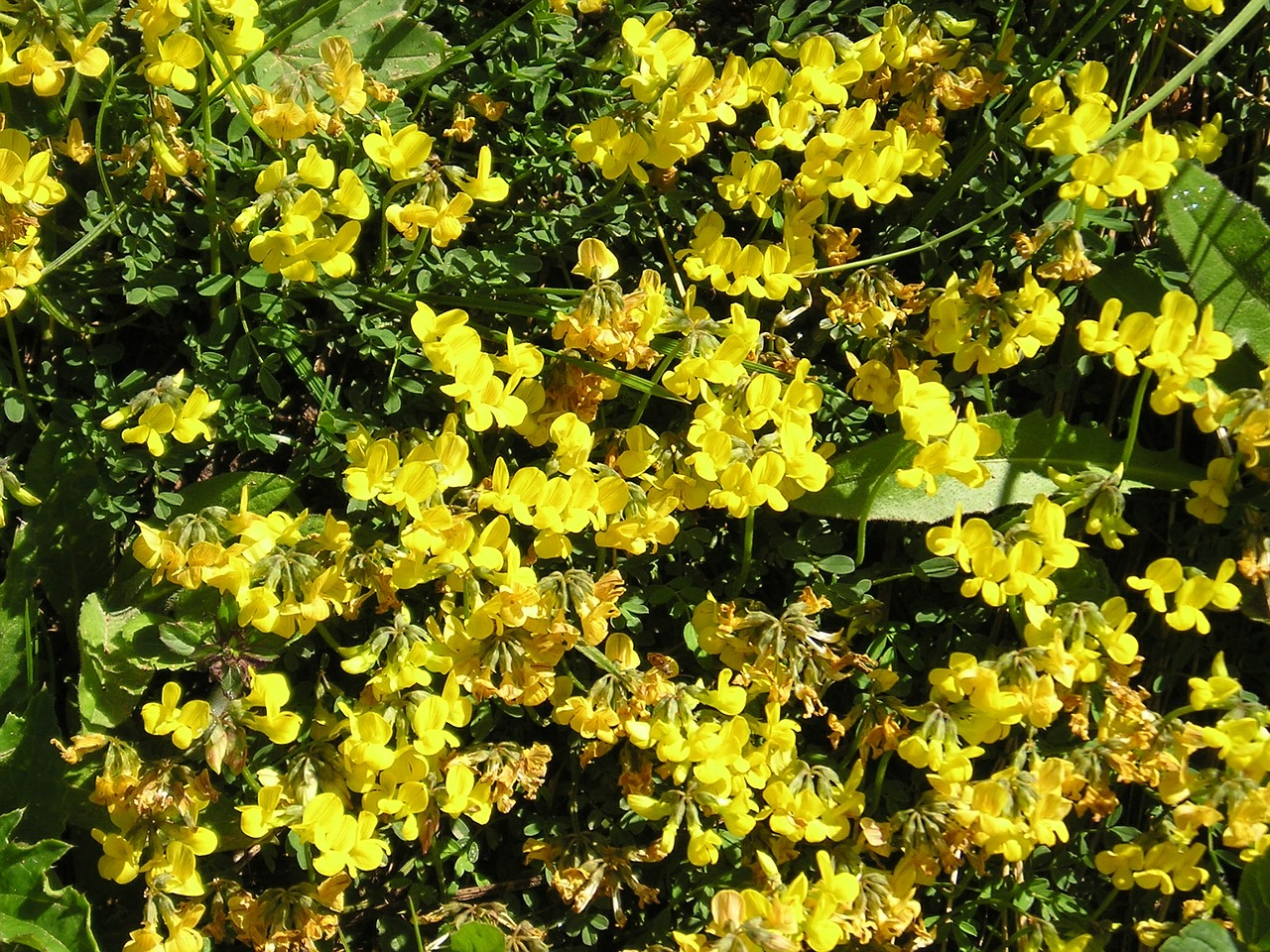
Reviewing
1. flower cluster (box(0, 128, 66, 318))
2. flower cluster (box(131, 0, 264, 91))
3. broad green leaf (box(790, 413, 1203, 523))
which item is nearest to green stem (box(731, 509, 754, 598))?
broad green leaf (box(790, 413, 1203, 523))

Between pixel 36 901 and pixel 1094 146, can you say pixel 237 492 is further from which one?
pixel 1094 146

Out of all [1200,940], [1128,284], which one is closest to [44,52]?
[1128,284]

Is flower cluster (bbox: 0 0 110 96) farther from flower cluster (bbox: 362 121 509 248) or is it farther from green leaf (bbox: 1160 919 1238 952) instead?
green leaf (bbox: 1160 919 1238 952)

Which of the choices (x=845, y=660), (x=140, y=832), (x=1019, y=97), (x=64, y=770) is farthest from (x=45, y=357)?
(x=1019, y=97)

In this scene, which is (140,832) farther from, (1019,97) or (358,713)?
(1019,97)

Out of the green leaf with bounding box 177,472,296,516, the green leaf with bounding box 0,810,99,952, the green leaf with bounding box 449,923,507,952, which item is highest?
the green leaf with bounding box 177,472,296,516

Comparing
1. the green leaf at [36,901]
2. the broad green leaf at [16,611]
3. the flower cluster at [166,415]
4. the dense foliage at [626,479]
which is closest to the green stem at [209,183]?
the dense foliage at [626,479]

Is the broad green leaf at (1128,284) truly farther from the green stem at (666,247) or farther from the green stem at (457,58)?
the green stem at (457,58)
